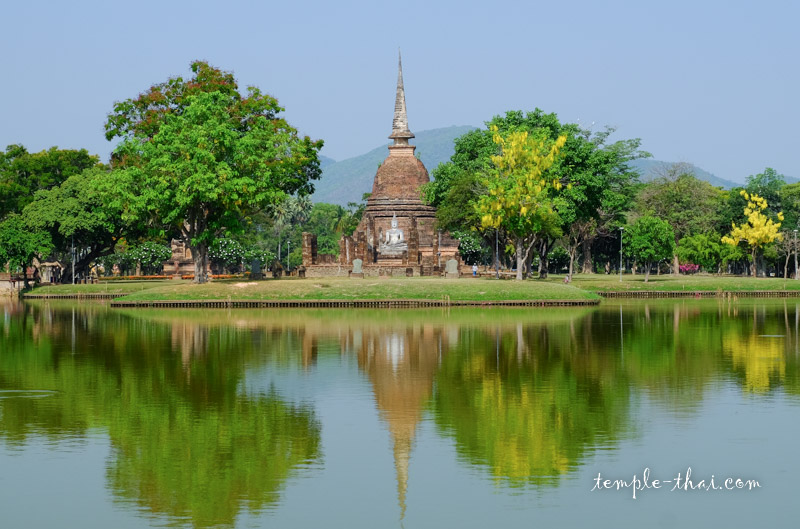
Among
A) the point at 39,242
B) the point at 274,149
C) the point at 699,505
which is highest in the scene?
the point at 274,149

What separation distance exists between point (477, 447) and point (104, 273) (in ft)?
353

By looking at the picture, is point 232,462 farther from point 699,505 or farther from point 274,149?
point 274,149

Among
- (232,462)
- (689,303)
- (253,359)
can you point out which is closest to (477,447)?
(232,462)

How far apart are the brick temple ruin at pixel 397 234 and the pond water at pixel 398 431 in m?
54.7

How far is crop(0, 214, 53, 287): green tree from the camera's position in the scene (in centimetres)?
7850

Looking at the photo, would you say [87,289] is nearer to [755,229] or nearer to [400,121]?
[400,121]

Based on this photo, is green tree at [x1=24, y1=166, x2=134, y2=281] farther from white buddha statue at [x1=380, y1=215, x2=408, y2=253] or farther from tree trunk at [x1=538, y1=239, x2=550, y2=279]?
tree trunk at [x1=538, y1=239, x2=550, y2=279]

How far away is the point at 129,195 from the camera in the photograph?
67.2 metres

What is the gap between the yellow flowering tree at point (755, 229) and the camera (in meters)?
107

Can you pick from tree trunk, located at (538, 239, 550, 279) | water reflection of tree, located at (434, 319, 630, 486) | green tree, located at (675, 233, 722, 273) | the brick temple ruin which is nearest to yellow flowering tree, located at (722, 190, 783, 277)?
green tree, located at (675, 233, 722, 273)

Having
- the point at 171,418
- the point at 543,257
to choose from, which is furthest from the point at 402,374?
the point at 543,257

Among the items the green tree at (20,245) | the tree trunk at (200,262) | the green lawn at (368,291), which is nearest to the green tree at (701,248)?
the green lawn at (368,291)

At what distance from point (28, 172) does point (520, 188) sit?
44.5 meters

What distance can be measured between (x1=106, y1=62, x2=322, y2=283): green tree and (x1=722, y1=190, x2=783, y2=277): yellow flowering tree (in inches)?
1999
